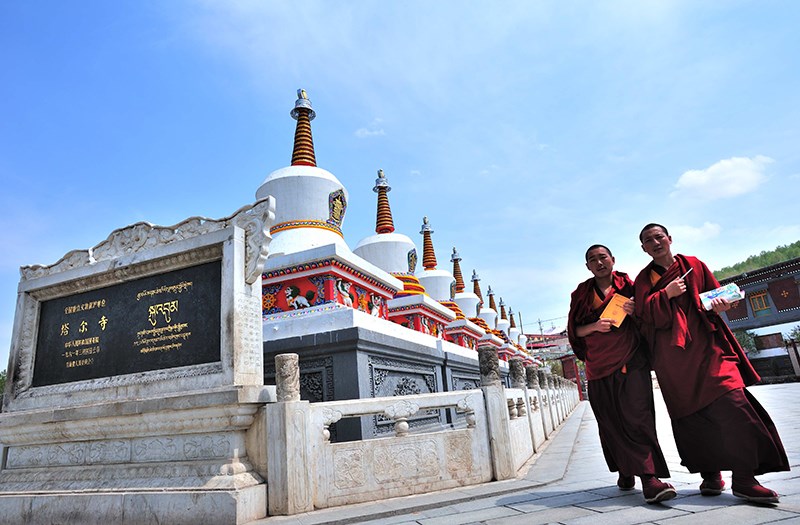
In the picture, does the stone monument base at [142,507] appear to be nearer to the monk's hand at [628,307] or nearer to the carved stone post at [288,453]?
the carved stone post at [288,453]

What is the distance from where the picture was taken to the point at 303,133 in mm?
11852

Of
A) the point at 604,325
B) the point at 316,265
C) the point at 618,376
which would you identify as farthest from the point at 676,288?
the point at 316,265

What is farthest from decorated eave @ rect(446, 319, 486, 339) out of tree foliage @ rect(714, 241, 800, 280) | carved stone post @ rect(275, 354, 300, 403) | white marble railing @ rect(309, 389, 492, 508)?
tree foliage @ rect(714, 241, 800, 280)

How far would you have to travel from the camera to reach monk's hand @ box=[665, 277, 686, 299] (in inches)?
150

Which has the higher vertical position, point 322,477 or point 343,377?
point 343,377

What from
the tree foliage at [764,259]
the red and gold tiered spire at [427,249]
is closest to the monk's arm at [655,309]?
the red and gold tiered spire at [427,249]

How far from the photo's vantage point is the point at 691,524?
10.2 feet

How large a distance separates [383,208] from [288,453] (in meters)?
11.8

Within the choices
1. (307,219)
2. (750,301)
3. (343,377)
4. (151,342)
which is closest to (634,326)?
(343,377)

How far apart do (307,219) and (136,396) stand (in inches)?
219

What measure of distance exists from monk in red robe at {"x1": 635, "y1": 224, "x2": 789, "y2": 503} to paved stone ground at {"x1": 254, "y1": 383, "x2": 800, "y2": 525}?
26 centimetres

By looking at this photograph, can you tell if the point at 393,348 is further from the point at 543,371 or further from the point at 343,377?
the point at 543,371

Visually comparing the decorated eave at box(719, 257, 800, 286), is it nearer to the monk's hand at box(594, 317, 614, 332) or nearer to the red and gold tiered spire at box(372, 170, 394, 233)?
the red and gold tiered spire at box(372, 170, 394, 233)

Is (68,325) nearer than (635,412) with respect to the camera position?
No
